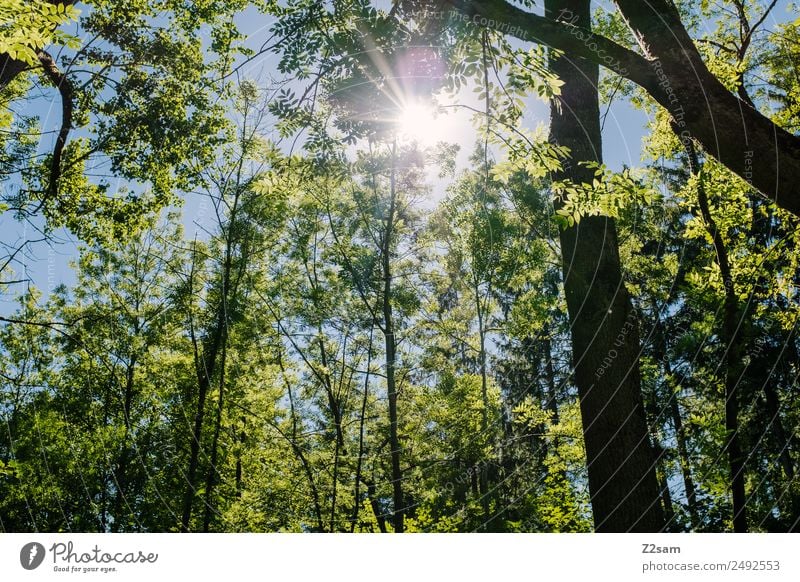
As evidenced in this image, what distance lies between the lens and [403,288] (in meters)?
14.0

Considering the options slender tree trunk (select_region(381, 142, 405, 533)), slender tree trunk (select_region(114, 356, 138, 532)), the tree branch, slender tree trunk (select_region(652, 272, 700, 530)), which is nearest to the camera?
the tree branch

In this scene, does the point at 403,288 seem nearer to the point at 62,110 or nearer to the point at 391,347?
the point at 391,347

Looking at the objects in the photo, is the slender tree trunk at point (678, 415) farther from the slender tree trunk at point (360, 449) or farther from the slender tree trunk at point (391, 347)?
the slender tree trunk at point (360, 449)

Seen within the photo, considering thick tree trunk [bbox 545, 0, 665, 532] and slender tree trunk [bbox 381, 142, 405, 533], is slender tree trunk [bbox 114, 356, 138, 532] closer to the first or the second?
slender tree trunk [bbox 381, 142, 405, 533]

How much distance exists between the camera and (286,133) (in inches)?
166

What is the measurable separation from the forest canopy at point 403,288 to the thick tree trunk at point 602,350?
0.02 metres

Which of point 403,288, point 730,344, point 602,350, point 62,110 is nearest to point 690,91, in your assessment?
point 602,350

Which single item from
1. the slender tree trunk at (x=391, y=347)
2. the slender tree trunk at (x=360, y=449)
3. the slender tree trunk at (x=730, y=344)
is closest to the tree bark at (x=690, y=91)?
the slender tree trunk at (x=730, y=344)

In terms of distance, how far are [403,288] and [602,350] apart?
10.4 m

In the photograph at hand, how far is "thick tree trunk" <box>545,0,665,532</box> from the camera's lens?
3.41m

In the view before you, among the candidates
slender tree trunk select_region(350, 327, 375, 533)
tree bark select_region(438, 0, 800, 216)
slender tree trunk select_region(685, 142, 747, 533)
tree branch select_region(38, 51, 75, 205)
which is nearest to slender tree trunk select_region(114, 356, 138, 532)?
slender tree trunk select_region(350, 327, 375, 533)

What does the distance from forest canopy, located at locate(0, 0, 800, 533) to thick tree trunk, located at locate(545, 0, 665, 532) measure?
0.07 feet

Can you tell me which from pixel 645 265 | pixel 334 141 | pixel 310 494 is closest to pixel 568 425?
pixel 645 265

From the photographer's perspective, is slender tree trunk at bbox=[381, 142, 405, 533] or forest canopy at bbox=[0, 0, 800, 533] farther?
slender tree trunk at bbox=[381, 142, 405, 533]
